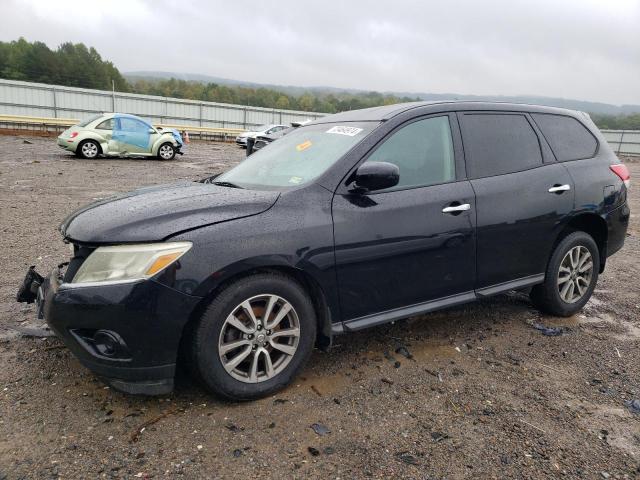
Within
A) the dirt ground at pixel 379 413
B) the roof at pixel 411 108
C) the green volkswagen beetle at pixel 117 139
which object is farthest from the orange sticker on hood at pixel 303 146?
the green volkswagen beetle at pixel 117 139

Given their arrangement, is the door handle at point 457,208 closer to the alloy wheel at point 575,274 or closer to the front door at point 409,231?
the front door at point 409,231

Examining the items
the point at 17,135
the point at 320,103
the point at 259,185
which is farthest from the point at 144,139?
the point at 320,103

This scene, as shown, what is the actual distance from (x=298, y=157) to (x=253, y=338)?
1.37 metres

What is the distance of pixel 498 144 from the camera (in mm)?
3891

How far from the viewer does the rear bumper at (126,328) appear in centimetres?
254

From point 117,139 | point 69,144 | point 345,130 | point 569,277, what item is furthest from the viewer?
point 117,139

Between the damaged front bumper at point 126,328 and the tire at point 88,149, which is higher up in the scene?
the tire at point 88,149

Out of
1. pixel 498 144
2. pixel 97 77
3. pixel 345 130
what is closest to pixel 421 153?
pixel 345 130

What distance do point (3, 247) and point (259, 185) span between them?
4.08m

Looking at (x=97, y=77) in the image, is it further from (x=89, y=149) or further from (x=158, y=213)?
(x=158, y=213)

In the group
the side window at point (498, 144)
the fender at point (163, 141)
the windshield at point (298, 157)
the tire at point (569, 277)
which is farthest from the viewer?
the fender at point (163, 141)

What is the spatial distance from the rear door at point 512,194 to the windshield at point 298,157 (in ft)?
3.05

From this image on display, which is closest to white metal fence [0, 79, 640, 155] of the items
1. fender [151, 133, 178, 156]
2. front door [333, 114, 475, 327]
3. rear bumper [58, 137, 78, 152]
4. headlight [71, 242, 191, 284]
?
fender [151, 133, 178, 156]

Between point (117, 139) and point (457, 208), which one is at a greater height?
point (117, 139)
